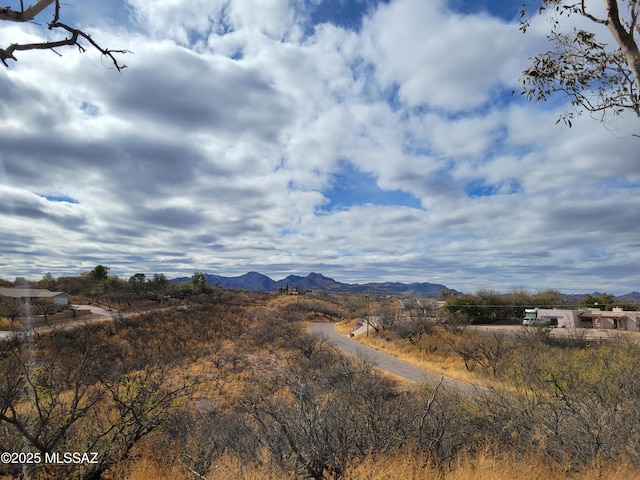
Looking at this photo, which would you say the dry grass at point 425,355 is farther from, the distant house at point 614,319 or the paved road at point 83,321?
the paved road at point 83,321

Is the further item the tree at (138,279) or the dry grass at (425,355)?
the tree at (138,279)

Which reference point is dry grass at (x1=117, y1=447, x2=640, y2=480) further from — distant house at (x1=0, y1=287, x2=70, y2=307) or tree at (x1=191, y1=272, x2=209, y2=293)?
tree at (x1=191, y1=272, x2=209, y2=293)

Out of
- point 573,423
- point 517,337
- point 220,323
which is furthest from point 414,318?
point 573,423

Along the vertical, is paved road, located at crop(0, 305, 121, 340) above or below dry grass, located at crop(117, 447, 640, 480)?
below

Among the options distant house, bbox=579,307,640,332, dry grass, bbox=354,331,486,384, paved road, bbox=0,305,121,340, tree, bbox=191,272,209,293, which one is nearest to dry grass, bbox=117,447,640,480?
dry grass, bbox=354,331,486,384

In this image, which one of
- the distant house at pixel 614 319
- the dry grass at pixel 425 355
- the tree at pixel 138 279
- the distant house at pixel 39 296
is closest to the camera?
the dry grass at pixel 425 355

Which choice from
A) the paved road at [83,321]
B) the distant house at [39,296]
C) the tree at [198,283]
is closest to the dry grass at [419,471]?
the paved road at [83,321]

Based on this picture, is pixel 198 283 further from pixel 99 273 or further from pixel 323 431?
pixel 323 431

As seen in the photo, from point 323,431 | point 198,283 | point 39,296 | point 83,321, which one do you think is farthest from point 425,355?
point 198,283

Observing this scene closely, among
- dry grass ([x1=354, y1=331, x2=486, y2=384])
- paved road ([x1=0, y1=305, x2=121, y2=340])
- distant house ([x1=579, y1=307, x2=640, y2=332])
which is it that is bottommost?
dry grass ([x1=354, y1=331, x2=486, y2=384])

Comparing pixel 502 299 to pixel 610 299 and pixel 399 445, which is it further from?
pixel 399 445

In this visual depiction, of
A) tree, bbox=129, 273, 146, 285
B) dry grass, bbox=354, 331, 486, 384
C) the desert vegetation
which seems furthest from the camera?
tree, bbox=129, 273, 146, 285

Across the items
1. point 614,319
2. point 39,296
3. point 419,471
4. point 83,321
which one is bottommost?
point 83,321

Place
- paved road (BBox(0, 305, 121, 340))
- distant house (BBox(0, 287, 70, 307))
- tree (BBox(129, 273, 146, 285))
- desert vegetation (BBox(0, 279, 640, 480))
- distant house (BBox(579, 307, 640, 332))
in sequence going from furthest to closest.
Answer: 1. tree (BBox(129, 273, 146, 285))
2. distant house (BBox(0, 287, 70, 307))
3. distant house (BBox(579, 307, 640, 332))
4. paved road (BBox(0, 305, 121, 340))
5. desert vegetation (BBox(0, 279, 640, 480))
